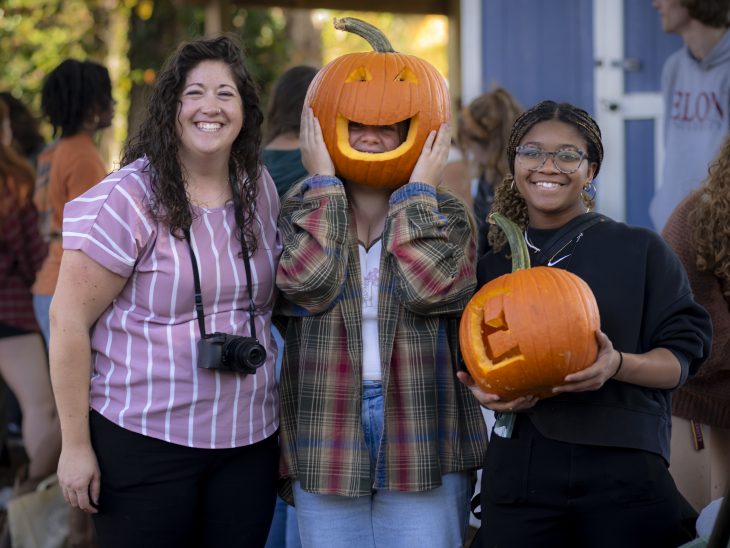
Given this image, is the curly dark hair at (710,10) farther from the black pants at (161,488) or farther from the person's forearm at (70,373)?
the person's forearm at (70,373)

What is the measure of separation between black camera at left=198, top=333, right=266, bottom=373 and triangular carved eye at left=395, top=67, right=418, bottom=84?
96cm

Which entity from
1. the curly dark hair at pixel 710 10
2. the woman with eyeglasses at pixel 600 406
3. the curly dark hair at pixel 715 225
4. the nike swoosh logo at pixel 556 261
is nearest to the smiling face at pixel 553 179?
the woman with eyeglasses at pixel 600 406

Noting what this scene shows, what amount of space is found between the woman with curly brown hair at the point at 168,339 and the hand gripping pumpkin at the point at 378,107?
12.0 inches

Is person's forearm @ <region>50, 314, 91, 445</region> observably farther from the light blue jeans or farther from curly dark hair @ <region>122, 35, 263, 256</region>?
the light blue jeans

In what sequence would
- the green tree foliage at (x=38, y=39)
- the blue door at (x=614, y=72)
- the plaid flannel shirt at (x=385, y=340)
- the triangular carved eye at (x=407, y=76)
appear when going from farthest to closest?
the green tree foliage at (x=38, y=39) → the blue door at (x=614, y=72) → the triangular carved eye at (x=407, y=76) → the plaid flannel shirt at (x=385, y=340)

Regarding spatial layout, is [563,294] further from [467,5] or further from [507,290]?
[467,5]

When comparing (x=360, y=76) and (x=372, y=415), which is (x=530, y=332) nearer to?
(x=372, y=415)

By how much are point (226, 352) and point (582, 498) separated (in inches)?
40.4

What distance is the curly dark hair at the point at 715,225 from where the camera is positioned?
321 centimetres

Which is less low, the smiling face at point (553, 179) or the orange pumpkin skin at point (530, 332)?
the smiling face at point (553, 179)

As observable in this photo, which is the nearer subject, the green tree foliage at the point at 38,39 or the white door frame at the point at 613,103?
the white door frame at the point at 613,103

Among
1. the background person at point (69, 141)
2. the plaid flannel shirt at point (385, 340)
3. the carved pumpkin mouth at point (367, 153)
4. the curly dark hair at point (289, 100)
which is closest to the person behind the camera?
the plaid flannel shirt at point (385, 340)

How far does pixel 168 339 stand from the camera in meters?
2.76

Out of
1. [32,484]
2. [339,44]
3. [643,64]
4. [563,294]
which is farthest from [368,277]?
[339,44]
